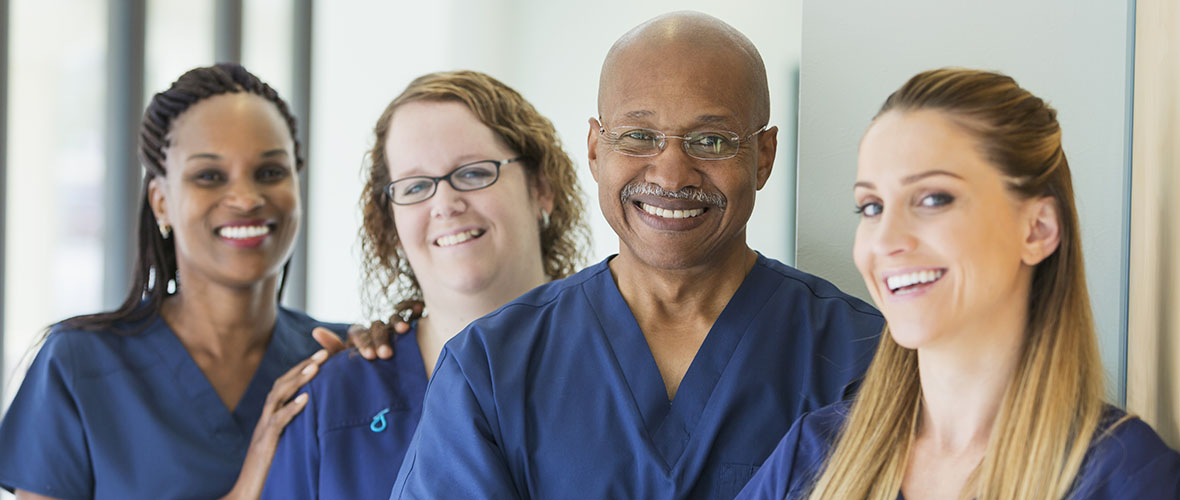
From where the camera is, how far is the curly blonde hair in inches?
84.7

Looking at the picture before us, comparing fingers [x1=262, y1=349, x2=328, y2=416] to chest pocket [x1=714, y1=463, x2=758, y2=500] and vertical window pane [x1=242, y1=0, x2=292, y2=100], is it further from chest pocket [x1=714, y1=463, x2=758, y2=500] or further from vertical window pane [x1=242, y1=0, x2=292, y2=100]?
vertical window pane [x1=242, y1=0, x2=292, y2=100]

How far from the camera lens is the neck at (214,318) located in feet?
7.81

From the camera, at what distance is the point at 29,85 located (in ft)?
9.79

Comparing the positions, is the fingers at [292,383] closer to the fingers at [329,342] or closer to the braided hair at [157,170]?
the fingers at [329,342]

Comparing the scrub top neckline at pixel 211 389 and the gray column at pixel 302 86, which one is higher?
the gray column at pixel 302 86

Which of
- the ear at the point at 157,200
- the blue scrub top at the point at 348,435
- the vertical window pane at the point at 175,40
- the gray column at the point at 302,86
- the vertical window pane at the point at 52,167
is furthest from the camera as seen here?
the gray column at the point at 302,86

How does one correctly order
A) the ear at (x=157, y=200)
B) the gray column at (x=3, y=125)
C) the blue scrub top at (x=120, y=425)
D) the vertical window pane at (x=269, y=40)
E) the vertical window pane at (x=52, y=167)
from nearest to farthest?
the blue scrub top at (x=120, y=425), the ear at (x=157, y=200), the gray column at (x=3, y=125), the vertical window pane at (x=52, y=167), the vertical window pane at (x=269, y=40)

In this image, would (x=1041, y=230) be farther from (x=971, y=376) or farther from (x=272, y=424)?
(x=272, y=424)

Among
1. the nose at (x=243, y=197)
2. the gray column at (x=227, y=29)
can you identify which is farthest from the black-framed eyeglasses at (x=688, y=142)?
the gray column at (x=227, y=29)

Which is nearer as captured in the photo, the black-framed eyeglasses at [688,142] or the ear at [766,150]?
the black-framed eyeglasses at [688,142]

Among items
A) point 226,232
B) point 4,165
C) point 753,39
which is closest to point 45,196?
point 4,165

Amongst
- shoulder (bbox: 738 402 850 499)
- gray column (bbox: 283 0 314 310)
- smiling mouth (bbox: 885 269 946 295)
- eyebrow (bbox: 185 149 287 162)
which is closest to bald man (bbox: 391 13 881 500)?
shoulder (bbox: 738 402 850 499)

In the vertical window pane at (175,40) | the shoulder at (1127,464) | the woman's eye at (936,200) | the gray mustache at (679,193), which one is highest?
the vertical window pane at (175,40)

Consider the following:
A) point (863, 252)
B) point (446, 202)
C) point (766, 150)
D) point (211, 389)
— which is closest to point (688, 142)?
point (766, 150)
